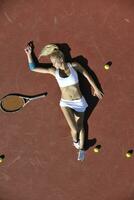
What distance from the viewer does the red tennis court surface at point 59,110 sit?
5816 mm

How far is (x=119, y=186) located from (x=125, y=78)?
1570 millimetres

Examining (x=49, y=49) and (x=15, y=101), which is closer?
(x=49, y=49)

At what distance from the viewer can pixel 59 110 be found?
19.5 ft

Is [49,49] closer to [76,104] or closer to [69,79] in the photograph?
[69,79]

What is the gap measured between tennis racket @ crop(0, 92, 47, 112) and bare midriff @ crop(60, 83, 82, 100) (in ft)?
0.93

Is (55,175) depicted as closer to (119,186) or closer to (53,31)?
(119,186)

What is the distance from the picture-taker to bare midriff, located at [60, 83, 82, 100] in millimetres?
5789

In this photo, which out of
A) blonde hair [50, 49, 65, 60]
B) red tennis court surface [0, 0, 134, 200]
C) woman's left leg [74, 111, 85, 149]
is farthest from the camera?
woman's left leg [74, 111, 85, 149]

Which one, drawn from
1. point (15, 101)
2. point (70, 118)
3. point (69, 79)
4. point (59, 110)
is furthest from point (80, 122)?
point (15, 101)

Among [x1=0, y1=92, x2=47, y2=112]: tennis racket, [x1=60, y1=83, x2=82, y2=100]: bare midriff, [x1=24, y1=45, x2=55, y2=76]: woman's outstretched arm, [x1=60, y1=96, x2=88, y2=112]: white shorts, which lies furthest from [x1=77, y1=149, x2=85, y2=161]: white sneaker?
[x1=24, y1=45, x2=55, y2=76]: woman's outstretched arm

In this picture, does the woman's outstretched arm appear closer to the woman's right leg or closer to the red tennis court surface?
the red tennis court surface

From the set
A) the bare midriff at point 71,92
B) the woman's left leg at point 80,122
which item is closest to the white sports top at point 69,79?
the bare midriff at point 71,92

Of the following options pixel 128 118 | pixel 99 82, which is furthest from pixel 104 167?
pixel 99 82

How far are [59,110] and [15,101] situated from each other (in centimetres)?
63
